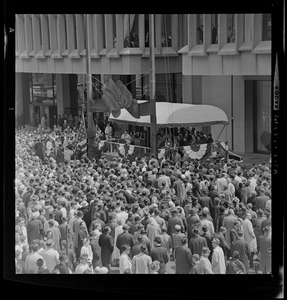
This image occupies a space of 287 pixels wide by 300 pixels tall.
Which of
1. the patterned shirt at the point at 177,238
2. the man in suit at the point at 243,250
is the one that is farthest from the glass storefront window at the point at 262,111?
the patterned shirt at the point at 177,238

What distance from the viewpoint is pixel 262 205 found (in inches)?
220

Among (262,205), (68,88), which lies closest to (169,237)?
(262,205)

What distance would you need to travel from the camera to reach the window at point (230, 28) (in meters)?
5.52

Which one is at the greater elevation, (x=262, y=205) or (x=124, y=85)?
(x=124, y=85)

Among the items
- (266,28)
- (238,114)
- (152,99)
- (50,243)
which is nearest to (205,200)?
(238,114)

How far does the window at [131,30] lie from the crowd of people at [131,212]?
20.9 inches

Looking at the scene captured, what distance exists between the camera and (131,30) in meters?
5.61

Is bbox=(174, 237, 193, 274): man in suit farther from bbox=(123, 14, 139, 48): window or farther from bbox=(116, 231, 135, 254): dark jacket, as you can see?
bbox=(123, 14, 139, 48): window

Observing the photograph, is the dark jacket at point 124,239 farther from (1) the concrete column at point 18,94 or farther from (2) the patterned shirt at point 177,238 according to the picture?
(1) the concrete column at point 18,94

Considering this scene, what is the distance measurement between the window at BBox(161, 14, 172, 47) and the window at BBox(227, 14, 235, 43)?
0.28 meters

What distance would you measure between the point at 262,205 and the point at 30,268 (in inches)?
46.2
